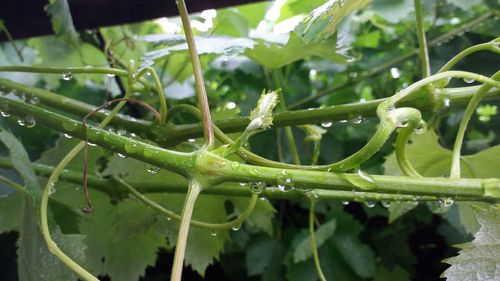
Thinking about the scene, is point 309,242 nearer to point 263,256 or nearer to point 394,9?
point 263,256

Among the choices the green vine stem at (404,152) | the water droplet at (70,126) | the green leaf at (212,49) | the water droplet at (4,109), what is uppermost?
the green leaf at (212,49)

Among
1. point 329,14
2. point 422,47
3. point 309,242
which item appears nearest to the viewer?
point 329,14

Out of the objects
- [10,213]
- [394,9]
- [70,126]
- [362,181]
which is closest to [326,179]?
[362,181]

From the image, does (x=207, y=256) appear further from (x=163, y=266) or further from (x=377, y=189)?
(x=377, y=189)

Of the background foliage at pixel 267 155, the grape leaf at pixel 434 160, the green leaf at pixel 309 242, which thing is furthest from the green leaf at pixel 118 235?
the grape leaf at pixel 434 160

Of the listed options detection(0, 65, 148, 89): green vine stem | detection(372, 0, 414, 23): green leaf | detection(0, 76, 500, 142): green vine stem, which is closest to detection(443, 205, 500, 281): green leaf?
detection(0, 76, 500, 142): green vine stem

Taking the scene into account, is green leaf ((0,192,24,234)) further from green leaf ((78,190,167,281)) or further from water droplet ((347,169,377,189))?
water droplet ((347,169,377,189))

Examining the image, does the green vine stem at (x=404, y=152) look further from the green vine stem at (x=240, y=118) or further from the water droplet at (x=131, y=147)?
the water droplet at (x=131, y=147)

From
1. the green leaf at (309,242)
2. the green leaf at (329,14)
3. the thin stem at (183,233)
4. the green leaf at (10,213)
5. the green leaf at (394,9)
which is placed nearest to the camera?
the thin stem at (183,233)
